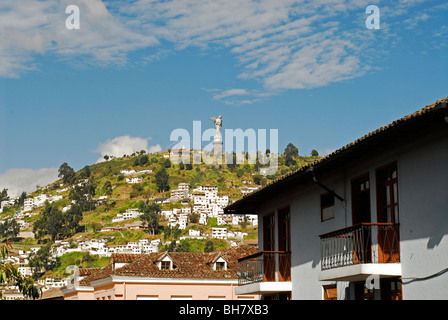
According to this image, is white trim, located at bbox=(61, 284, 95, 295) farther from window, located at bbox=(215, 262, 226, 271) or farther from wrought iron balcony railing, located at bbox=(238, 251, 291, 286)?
wrought iron balcony railing, located at bbox=(238, 251, 291, 286)

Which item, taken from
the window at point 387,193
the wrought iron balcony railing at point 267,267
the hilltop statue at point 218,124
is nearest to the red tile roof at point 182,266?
the wrought iron balcony railing at point 267,267

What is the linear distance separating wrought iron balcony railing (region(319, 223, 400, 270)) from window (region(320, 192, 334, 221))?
1.61 metres

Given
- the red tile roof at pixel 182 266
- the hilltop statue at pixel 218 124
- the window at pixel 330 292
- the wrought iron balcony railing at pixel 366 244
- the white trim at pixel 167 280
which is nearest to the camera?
the wrought iron balcony railing at pixel 366 244

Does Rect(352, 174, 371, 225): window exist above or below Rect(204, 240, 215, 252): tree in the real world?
below

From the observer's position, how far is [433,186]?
13.6m

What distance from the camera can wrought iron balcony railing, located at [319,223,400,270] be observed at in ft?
48.8

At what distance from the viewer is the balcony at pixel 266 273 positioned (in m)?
21.3

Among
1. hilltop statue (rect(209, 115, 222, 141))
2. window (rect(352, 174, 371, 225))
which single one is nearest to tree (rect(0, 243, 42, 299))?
window (rect(352, 174, 371, 225))

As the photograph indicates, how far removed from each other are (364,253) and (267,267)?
7.55 meters

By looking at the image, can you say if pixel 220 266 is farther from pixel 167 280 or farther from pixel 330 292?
pixel 330 292

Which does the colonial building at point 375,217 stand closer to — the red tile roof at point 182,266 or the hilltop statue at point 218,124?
the red tile roof at point 182,266

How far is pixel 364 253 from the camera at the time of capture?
15.2m
